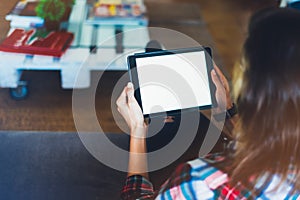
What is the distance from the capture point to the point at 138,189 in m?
0.91

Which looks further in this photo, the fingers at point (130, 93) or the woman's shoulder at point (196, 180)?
the fingers at point (130, 93)

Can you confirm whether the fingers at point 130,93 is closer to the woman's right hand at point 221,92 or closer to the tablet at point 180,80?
the tablet at point 180,80

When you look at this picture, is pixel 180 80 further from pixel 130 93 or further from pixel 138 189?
pixel 138 189

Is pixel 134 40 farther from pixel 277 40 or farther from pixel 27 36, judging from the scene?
pixel 277 40

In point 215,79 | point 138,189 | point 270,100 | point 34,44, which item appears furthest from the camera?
point 34,44

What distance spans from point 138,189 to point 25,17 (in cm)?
126

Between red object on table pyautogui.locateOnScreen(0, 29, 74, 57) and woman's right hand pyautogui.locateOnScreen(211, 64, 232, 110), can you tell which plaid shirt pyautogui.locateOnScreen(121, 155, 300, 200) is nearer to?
woman's right hand pyautogui.locateOnScreen(211, 64, 232, 110)

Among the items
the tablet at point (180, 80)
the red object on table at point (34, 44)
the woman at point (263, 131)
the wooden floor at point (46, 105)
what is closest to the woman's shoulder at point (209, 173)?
the woman at point (263, 131)

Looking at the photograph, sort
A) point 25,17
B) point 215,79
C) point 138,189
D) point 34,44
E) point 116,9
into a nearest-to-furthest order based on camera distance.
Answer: point 138,189
point 215,79
point 34,44
point 25,17
point 116,9

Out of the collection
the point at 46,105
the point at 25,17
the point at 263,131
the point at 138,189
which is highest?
the point at 263,131

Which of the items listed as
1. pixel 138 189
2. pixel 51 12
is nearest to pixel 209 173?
pixel 138 189

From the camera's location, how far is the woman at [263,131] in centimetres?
63

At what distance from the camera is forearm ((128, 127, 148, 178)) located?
949 mm

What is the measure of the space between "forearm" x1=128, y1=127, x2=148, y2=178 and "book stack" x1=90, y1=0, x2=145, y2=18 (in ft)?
3.85
